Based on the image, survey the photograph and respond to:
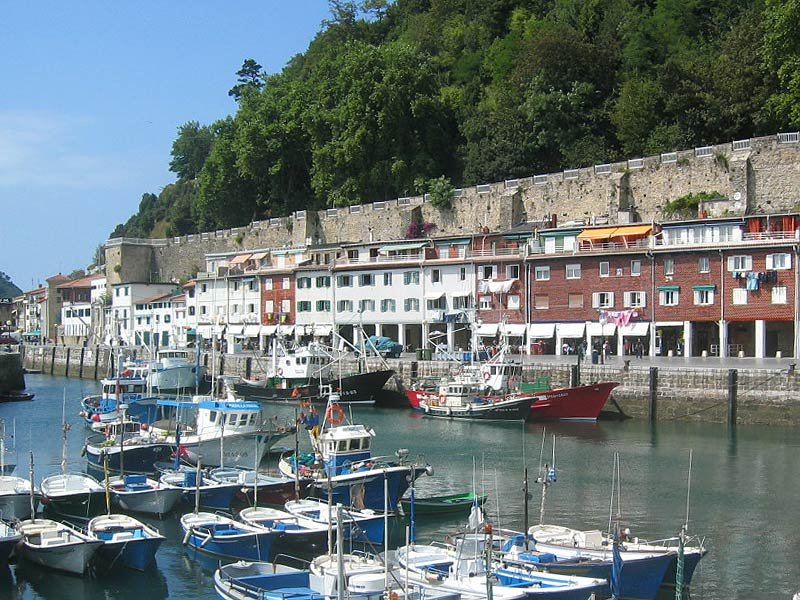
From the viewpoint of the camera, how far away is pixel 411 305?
229 feet

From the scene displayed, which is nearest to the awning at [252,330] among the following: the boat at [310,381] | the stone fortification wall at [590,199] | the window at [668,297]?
the stone fortification wall at [590,199]

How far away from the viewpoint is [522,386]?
51875mm

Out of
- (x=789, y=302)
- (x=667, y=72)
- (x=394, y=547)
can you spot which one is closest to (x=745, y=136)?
(x=667, y=72)

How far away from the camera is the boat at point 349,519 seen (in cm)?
2658

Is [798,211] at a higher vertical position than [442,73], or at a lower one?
lower

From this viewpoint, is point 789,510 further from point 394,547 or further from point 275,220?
point 275,220

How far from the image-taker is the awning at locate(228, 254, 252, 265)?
87500 mm

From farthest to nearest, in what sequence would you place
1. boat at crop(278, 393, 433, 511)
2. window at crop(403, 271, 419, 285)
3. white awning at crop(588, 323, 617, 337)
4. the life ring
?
window at crop(403, 271, 419, 285)
white awning at crop(588, 323, 617, 337)
the life ring
boat at crop(278, 393, 433, 511)

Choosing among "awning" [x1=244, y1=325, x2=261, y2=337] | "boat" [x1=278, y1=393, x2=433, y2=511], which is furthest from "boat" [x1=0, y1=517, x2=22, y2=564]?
"awning" [x1=244, y1=325, x2=261, y2=337]

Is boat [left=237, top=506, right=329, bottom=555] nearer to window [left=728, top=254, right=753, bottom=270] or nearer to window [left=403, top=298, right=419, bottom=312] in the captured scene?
window [left=728, top=254, right=753, bottom=270]

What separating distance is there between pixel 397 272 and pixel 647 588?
159 feet

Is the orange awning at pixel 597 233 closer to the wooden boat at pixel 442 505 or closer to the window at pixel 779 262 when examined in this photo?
the window at pixel 779 262

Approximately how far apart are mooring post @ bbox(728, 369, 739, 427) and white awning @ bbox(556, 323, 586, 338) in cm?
1438

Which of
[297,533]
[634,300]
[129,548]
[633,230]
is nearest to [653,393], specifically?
[634,300]
